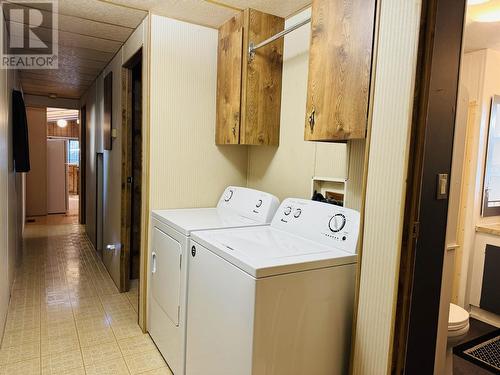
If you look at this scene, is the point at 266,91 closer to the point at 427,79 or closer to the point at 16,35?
the point at 427,79

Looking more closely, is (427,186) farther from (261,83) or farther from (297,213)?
(261,83)

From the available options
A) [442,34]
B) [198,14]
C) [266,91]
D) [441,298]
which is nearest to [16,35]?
[198,14]

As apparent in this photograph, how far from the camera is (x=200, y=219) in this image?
7.34 ft

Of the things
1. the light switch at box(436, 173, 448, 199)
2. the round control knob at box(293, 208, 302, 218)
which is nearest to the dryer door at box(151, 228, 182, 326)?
the round control knob at box(293, 208, 302, 218)

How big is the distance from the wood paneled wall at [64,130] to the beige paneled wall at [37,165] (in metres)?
5.33

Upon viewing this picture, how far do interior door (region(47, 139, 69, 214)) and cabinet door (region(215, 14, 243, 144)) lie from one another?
6.22m

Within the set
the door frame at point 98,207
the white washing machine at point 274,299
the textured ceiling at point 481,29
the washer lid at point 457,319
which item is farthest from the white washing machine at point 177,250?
the door frame at point 98,207

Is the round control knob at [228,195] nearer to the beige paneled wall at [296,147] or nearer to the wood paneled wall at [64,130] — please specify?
the beige paneled wall at [296,147]

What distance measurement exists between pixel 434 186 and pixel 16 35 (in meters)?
3.39

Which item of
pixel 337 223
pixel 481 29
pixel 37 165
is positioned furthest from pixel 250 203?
pixel 37 165

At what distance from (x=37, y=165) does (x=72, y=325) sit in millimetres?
5324

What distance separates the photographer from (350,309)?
1.59 metres

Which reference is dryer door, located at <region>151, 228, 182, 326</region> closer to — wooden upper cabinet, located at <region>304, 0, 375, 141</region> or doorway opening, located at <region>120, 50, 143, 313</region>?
doorway opening, located at <region>120, 50, 143, 313</region>

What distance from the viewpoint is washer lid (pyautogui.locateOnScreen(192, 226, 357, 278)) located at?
1.37m
